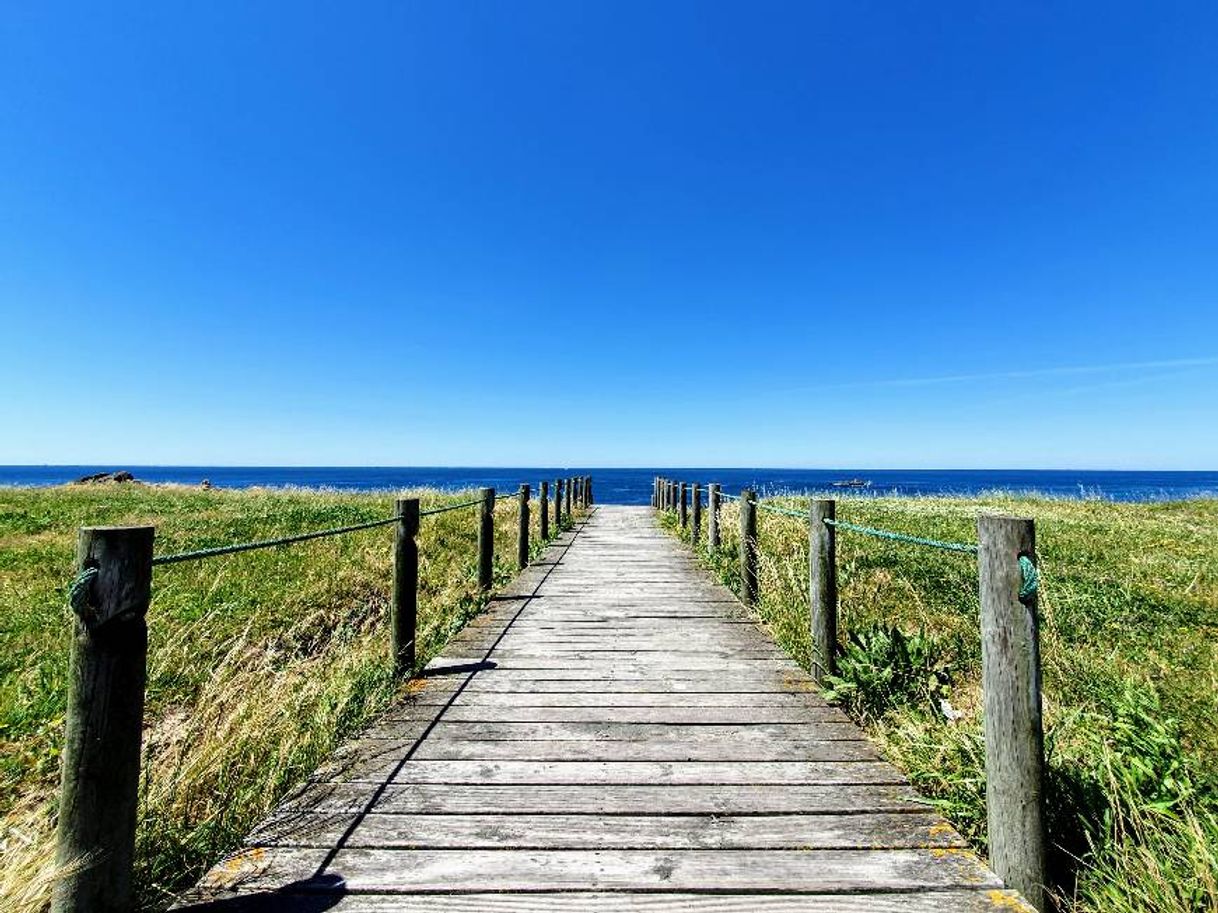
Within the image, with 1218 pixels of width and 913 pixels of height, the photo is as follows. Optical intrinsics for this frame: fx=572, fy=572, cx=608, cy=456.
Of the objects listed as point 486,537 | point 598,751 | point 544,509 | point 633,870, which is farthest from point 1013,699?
point 544,509

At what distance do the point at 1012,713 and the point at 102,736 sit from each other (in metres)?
3.12

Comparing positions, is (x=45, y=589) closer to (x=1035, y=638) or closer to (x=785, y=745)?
(x=785, y=745)

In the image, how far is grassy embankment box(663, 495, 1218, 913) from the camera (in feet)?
6.55

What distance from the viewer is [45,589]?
24.0 feet

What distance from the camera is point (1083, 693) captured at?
4031 mm

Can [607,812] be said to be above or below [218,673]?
below

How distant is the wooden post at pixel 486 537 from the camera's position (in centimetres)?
651

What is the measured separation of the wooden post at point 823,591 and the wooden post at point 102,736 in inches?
146

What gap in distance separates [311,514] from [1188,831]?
17929 mm

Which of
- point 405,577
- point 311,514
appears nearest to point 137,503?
point 311,514

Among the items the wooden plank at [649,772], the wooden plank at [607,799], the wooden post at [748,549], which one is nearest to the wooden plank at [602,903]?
the wooden plank at [607,799]

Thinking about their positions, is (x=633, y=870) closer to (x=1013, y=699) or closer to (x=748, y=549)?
(x=1013, y=699)

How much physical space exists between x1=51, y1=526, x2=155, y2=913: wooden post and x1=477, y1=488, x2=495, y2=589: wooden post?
14.9 ft

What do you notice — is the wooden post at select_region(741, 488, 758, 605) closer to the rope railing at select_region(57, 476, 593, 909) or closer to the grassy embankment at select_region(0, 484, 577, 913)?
the grassy embankment at select_region(0, 484, 577, 913)
